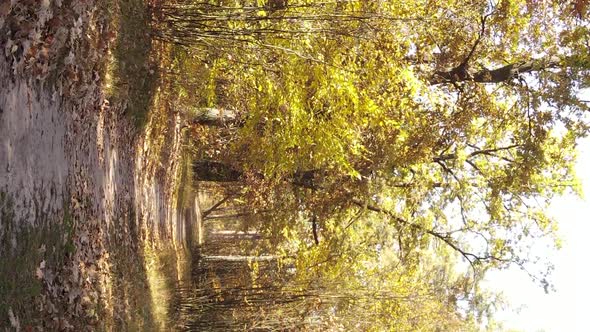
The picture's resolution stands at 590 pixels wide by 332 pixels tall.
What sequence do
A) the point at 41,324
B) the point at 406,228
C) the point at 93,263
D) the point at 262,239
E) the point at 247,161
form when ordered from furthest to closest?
the point at 262,239
the point at 406,228
the point at 247,161
the point at 93,263
the point at 41,324

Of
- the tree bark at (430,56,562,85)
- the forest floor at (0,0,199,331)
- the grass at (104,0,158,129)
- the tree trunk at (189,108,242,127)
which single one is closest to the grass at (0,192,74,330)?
the forest floor at (0,0,199,331)

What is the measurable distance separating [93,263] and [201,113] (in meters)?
6.63

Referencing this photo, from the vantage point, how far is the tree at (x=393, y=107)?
32.5 ft

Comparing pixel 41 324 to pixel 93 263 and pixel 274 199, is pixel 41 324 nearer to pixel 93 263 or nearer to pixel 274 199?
pixel 93 263

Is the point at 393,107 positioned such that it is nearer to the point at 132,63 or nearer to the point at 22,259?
the point at 132,63

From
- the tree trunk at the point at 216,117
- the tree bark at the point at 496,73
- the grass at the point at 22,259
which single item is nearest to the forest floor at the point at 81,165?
the grass at the point at 22,259

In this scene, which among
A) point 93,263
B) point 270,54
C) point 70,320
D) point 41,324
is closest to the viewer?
point 41,324

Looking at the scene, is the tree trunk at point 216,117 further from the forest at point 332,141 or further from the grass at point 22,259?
the grass at point 22,259

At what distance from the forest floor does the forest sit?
7 cm

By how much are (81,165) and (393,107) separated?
6.53 metres

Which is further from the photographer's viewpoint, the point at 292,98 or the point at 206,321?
the point at 206,321

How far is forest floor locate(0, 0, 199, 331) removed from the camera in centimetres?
507

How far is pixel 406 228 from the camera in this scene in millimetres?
15117

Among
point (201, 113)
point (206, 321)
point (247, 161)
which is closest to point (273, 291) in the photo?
point (206, 321)
